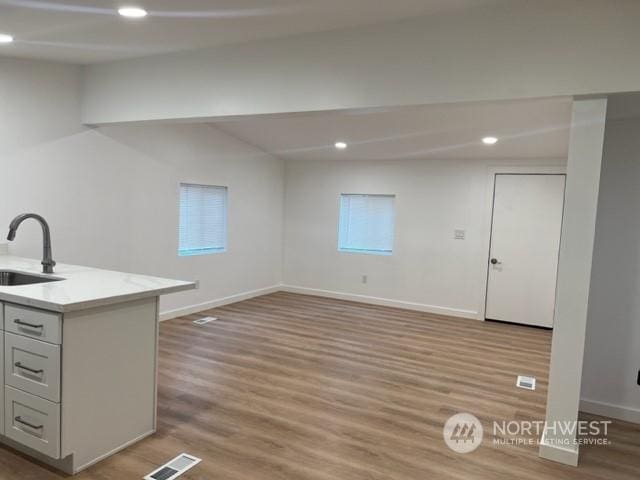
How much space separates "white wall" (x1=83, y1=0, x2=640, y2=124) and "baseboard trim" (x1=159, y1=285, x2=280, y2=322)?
8.23 ft

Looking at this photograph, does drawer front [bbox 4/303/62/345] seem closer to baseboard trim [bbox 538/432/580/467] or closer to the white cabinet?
the white cabinet

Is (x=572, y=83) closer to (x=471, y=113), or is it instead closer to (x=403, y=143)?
(x=471, y=113)

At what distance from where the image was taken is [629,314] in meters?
3.31

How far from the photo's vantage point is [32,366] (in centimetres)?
243

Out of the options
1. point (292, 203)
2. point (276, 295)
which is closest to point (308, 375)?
point (276, 295)

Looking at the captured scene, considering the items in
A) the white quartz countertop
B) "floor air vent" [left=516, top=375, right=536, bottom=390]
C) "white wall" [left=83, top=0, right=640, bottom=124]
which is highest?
"white wall" [left=83, top=0, right=640, bottom=124]

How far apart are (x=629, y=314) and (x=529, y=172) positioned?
2.93 metres

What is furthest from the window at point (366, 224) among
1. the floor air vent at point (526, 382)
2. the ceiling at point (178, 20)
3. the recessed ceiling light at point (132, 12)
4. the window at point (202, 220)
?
the recessed ceiling light at point (132, 12)

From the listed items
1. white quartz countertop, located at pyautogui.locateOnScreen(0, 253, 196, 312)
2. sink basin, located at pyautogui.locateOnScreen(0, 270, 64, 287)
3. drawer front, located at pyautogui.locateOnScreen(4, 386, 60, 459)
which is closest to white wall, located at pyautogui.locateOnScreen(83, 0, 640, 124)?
white quartz countertop, located at pyautogui.locateOnScreen(0, 253, 196, 312)

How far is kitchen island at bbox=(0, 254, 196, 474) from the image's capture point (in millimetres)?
2344

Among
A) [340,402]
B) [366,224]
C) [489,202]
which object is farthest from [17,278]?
[489,202]

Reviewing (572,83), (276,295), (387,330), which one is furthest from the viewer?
(276,295)

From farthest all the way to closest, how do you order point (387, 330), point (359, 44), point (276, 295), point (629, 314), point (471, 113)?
point (276, 295), point (387, 330), point (471, 113), point (629, 314), point (359, 44)

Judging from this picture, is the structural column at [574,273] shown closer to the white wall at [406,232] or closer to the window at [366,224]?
the white wall at [406,232]
